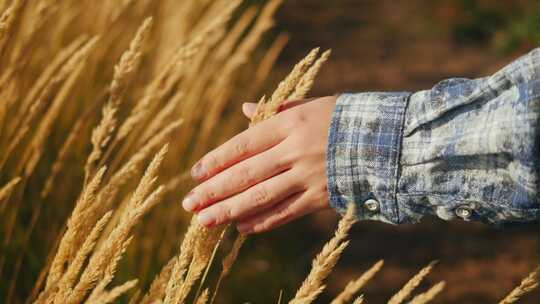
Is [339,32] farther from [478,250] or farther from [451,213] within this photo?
[451,213]

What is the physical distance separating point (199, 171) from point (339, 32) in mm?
4027

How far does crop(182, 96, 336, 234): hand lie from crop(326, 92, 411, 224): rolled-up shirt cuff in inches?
1.2

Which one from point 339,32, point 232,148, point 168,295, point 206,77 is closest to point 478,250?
point 206,77

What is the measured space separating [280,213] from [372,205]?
176 mm

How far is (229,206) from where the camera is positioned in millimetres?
1062

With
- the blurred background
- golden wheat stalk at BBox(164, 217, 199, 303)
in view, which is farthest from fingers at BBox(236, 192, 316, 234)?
the blurred background

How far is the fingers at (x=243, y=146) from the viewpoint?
1.09 meters

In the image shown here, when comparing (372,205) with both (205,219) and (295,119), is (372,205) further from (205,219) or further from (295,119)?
(205,219)

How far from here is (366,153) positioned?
1.10 metres

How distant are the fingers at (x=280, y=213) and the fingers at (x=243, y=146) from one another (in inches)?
4.4

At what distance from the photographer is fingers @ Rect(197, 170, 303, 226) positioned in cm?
106

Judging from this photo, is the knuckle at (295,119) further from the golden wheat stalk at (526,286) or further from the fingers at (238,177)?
the golden wheat stalk at (526,286)

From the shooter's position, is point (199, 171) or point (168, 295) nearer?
point (168, 295)

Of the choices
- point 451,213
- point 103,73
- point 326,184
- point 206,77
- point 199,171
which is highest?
point 103,73
